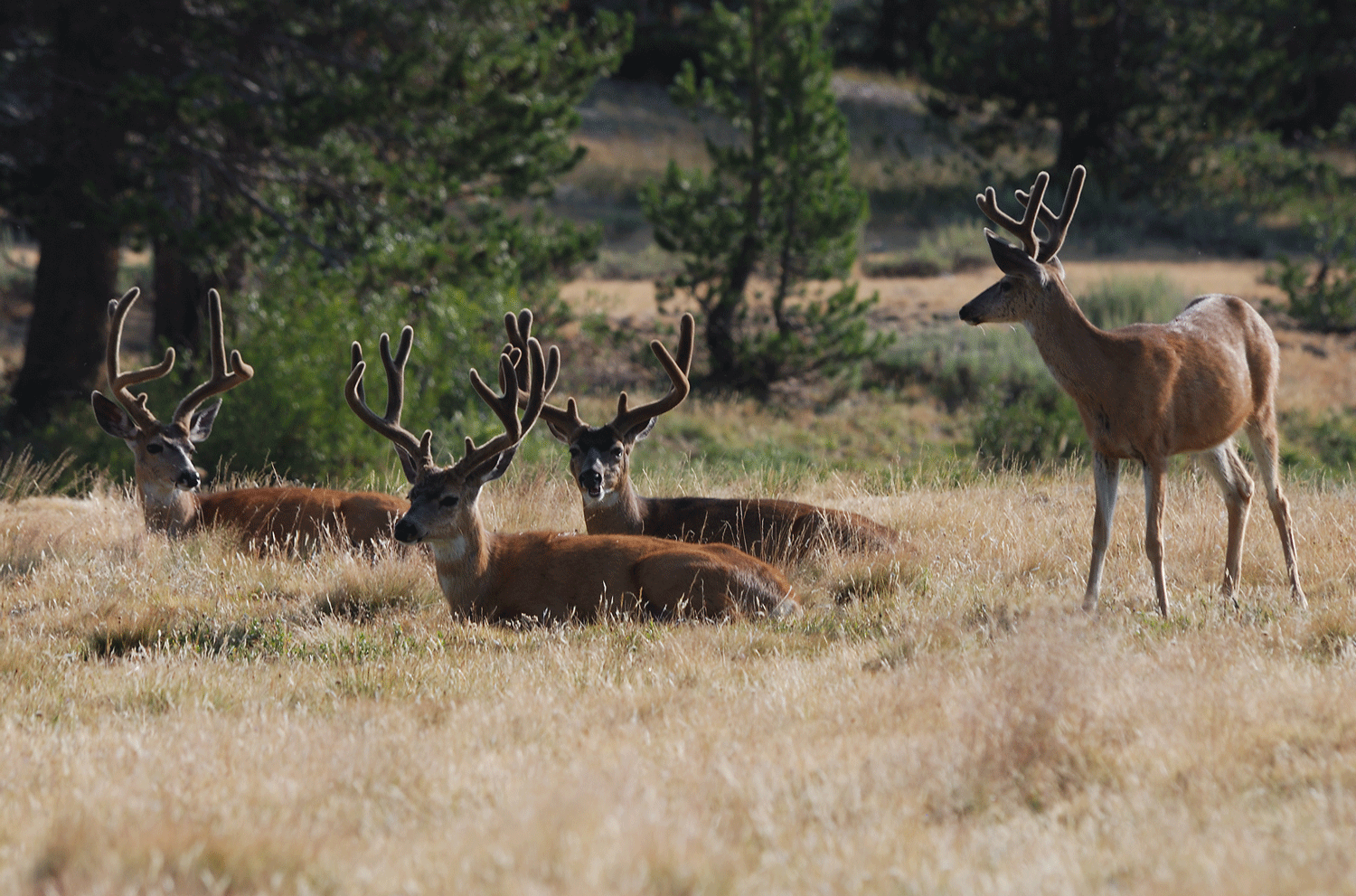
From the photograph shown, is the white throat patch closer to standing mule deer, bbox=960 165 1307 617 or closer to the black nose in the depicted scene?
the black nose

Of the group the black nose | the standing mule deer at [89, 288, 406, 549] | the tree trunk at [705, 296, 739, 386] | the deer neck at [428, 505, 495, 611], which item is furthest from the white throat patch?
the tree trunk at [705, 296, 739, 386]

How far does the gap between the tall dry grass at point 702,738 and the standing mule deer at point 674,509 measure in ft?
1.62

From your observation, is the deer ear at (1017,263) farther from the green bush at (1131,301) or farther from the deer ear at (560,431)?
the green bush at (1131,301)

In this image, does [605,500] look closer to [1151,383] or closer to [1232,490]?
[1151,383]

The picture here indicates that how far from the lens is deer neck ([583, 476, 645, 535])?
29.3 ft

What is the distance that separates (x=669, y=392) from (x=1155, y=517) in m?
3.19

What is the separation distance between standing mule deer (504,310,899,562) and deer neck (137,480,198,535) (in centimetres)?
270

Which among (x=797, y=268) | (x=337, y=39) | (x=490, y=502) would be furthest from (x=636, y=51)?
(x=490, y=502)

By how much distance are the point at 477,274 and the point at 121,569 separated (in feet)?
30.7

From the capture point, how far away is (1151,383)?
675 centimetres

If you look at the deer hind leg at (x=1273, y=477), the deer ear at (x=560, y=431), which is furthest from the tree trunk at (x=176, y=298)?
the deer hind leg at (x=1273, y=477)

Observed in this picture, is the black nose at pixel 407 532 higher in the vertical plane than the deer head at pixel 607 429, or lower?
lower

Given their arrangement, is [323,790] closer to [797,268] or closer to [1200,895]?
[1200,895]

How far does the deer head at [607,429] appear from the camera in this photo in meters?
8.53
